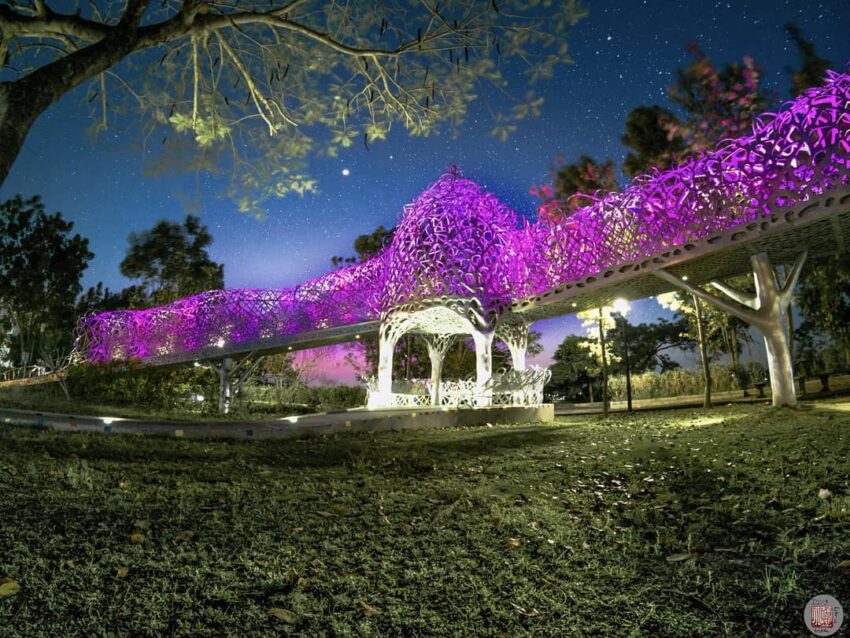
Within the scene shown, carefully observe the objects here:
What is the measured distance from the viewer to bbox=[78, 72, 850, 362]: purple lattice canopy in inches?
384

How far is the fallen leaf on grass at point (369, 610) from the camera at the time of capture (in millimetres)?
2641

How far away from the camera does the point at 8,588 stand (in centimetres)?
268

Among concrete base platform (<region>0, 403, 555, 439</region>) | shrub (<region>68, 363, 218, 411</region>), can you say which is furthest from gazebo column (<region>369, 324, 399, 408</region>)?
shrub (<region>68, 363, 218, 411</region>)

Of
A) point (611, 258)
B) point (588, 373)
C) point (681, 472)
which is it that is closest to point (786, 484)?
point (681, 472)

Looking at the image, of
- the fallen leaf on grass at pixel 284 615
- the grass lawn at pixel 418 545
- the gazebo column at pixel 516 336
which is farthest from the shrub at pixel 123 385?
the fallen leaf on grass at pixel 284 615

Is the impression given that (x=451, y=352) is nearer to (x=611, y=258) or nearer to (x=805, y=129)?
(x=611, y=258)

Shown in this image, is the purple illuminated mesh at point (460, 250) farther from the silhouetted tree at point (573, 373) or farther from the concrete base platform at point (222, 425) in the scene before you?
the silhouetted tree at point (573, 373)

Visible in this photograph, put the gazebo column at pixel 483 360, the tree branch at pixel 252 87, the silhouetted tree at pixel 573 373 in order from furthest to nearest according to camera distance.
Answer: the silhouetted tree at pixel 573 373 → the gazebo column at pixel 483 360 → the tree branch at pixel 252 87

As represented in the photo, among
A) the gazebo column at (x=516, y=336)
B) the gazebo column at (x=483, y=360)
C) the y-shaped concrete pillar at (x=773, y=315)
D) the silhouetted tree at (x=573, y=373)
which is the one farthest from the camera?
the silhouetted tree at (x=573, y=373)

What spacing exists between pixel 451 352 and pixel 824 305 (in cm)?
1770

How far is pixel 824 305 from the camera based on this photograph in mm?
20500

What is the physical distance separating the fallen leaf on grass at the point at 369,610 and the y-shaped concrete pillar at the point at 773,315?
10.5m

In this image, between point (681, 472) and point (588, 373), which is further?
point (588, 373)

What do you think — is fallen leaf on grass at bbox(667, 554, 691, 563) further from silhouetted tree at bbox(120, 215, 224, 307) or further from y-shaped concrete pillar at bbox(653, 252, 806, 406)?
silhouetted tree at bbox(120, 215, 224, 307)
